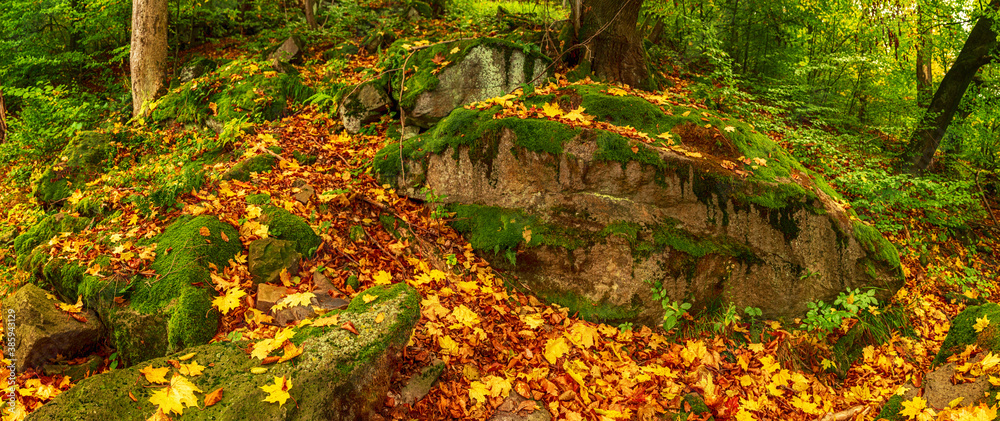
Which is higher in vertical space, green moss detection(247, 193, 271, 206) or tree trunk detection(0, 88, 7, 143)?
tree trunk detection(0, 88, 7, 143)

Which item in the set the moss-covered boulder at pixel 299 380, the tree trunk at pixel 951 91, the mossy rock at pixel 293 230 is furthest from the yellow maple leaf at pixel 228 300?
the tree trunk at pixel 951 91

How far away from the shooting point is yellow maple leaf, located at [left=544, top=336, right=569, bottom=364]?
385 centimetres

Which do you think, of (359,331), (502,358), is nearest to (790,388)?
(502,358)

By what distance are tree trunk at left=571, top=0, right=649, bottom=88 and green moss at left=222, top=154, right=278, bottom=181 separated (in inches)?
Answer: 175

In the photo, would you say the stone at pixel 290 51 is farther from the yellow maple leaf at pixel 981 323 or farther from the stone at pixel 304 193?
the yellow maple leaf at pixel 981 323

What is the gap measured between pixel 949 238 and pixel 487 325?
27.1ft

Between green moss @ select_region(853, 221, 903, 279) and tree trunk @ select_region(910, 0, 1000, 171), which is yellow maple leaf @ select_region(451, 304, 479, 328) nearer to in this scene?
green moss @ select_region(853, 221, 903, 279)

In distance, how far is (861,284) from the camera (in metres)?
4.98

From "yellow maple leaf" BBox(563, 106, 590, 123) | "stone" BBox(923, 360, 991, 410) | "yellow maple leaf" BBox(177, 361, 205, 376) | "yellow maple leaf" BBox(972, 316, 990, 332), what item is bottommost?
"stone" BBox(923, 360, 991, 410)

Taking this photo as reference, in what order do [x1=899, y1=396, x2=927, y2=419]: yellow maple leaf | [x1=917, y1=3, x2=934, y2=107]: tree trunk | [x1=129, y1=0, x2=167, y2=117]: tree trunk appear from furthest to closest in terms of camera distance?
[x1=917, y1=3, x2=934, y2=107]: tree trunk < [x1=129, y1=0, x2=167, y2=117]: tree trunk < [x1=899, y1=396, x2=927, y2=419]: yellow maple leaf

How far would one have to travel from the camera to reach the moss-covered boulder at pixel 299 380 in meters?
2.40

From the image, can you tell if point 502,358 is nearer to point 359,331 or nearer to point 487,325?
point 487,325

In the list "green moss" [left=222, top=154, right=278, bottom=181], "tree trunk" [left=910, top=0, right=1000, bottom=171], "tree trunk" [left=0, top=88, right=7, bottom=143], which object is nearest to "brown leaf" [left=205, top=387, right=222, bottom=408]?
"green moss" [left=222, top=154, right=278, bottom=181]

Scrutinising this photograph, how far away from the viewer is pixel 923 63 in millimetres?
10258
